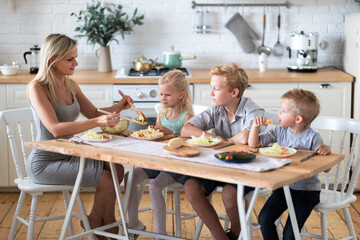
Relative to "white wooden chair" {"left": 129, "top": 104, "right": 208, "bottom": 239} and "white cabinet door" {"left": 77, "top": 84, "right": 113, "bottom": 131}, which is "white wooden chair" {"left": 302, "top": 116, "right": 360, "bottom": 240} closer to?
"white wooden chair" {"left": 129, "top": 104, "right": 208, "bottom": 239}

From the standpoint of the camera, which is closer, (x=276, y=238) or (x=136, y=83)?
(x=276, y=238)

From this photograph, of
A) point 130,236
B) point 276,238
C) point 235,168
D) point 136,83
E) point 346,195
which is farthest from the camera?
point 136,83

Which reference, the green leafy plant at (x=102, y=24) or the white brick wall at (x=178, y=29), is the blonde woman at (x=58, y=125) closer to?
the green leafy plant at (x=102, y=24)

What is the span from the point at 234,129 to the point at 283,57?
2.07 meters

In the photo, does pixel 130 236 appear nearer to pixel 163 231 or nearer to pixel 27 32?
pixel 163 231

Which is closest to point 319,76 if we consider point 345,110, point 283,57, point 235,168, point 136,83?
point 345,110

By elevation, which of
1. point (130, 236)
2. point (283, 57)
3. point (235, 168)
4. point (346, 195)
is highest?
point (283, 57)

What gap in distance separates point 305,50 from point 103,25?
1.62m

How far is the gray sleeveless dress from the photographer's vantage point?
316 centimetres

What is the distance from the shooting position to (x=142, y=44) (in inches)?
198

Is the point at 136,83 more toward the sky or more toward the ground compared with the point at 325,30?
more toward the ground

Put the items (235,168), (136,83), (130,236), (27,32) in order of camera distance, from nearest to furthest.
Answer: (235,168) → (130,236) → (136,83) → (27,32)

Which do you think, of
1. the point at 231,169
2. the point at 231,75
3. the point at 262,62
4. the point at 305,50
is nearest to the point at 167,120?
the point at 231,75

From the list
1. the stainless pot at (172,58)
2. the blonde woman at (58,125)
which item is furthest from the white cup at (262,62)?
the blonde woman at (58,125)
